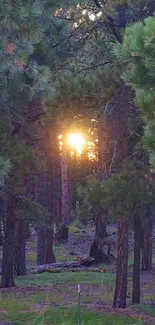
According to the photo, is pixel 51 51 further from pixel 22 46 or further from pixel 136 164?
pixel 22 46

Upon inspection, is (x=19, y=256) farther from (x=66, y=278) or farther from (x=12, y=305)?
(x=12, y=305)

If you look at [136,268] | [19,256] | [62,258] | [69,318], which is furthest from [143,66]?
[62,258]

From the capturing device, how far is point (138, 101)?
7949 millimetres

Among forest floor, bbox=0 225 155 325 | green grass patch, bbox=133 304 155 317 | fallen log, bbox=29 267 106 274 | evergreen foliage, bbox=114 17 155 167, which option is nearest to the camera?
evergreen foliage, bbox=114 17 155 167

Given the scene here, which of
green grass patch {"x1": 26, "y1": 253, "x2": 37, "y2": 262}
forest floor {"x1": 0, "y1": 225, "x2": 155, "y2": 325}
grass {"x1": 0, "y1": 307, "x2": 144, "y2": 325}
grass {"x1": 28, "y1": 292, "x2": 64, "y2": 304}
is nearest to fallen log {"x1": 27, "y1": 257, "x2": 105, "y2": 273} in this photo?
forest floor {"x1": 0, "y1": 225, "x2": 155, "y2": 325}

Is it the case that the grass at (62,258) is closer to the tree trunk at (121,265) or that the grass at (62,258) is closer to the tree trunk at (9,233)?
the tree trunk at (9,233)

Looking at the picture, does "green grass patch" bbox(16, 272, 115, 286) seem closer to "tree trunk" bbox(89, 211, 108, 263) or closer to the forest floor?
the forest floor

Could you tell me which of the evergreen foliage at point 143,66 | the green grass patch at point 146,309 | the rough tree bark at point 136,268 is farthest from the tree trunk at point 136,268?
the evergreen foliage at point 143,66

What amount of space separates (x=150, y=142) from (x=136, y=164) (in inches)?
212

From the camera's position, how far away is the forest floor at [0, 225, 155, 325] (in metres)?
11.7

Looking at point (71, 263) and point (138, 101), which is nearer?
point (138, 101)

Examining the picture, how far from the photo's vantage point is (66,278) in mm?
20547

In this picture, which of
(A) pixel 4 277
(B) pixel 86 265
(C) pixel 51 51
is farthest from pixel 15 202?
(B) pixel 86 265

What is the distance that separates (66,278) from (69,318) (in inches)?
349
